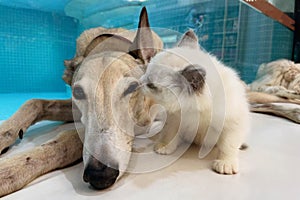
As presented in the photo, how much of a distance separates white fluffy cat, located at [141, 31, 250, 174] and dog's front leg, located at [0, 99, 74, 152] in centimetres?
61

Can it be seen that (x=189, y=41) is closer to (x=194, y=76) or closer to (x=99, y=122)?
(x=194, y=76)

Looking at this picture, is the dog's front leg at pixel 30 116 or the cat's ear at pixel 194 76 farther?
the dog's front leg at pixel 30 116

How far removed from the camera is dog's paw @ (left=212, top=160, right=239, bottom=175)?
79cm

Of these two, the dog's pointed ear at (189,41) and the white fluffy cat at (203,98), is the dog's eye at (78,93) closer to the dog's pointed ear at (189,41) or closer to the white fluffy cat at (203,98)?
the white fluffy cat at (203,98)

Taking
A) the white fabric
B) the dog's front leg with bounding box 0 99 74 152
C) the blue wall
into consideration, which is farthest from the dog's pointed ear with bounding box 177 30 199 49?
the blue wall

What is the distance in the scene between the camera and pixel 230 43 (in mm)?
3268

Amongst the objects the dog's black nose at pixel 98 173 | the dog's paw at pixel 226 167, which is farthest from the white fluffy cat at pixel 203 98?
the dog's black nose at pixel 98 173

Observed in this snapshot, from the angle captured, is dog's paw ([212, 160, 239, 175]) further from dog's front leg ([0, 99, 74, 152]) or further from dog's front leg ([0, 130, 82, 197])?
dog's front leg ([0, 99, 74, 152])

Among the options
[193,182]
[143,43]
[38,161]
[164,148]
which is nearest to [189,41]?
[143,43]

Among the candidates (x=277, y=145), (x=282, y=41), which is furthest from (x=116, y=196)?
(x=282, y=41)

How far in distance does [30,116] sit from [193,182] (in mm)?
828

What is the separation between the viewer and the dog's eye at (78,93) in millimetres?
808

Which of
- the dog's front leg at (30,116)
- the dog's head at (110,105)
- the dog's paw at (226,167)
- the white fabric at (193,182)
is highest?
the dog's head at (110,105)

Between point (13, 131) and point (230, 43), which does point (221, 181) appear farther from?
point (230, 43)
